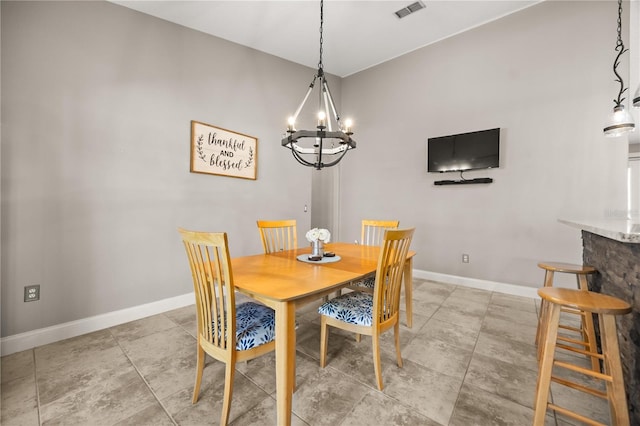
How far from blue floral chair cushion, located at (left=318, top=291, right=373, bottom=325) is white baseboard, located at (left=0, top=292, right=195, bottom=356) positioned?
6.62 ft

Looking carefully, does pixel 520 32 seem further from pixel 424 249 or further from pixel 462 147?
pixel 424 249

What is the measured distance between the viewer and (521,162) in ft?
10.5

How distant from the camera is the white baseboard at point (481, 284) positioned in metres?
3.19

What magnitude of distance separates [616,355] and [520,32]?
144 inches

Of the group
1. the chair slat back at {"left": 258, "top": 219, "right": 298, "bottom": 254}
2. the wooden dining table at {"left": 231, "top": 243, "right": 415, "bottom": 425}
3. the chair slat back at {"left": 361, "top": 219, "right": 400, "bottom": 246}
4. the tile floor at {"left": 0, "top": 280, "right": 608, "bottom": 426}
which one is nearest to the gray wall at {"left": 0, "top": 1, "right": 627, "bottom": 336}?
the tile floor at {"left": 0, "top": 280, "right": 608, "bottom": 426}

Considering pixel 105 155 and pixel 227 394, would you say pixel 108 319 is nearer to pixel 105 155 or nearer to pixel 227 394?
pixel 105 155

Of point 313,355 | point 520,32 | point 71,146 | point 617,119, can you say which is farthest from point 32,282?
point 520,32

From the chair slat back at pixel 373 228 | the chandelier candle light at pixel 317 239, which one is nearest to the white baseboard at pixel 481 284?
the chair slat back at pixel 373 228

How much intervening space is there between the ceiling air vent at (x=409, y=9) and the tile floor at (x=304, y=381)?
3.47m

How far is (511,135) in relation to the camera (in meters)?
3.27

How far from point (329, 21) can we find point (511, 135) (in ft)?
8.73

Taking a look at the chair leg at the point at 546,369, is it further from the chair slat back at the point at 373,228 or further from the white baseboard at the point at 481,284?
the white baseboard at the point at 481,284

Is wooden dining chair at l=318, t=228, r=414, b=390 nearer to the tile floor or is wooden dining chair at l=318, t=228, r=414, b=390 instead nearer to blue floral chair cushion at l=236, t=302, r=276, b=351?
the tile floor

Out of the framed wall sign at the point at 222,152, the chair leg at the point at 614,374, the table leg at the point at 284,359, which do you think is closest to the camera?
the chair leg at the point at 614,374
